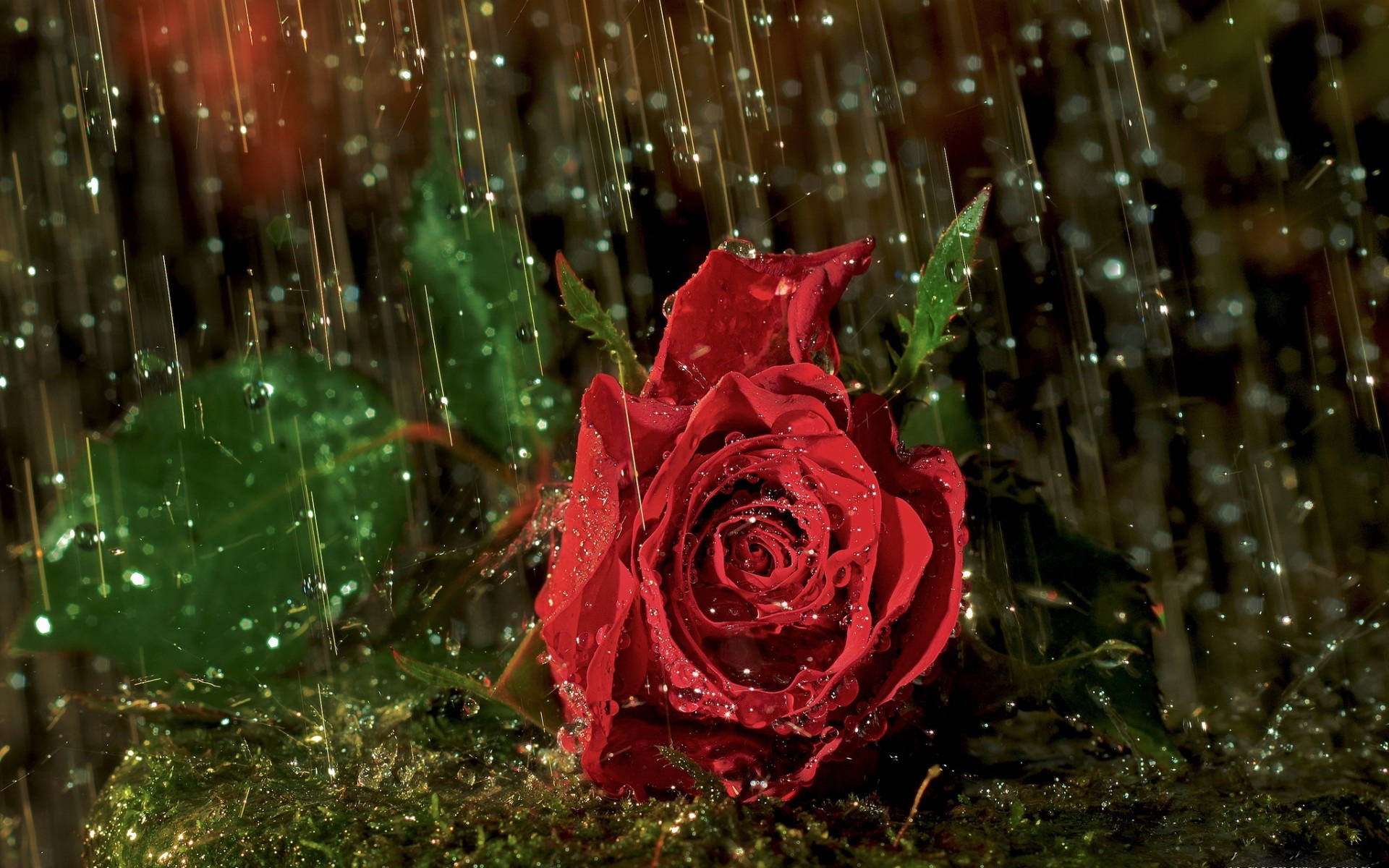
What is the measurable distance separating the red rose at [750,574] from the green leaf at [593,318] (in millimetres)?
30

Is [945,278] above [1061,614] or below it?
above

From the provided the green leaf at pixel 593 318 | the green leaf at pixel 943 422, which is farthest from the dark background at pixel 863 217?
the green leaf at pixel 593 318

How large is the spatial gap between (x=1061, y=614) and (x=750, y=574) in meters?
0.12

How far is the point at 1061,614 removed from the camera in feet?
1.01

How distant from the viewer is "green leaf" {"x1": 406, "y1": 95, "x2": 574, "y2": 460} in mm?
387

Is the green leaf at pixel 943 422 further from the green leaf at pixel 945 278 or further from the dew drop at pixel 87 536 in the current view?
the dew drop at pixel 87 536

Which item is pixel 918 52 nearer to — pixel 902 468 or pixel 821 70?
pixel 821 70

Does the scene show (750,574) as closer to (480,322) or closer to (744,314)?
(744,314)

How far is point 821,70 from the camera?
0.49 metres

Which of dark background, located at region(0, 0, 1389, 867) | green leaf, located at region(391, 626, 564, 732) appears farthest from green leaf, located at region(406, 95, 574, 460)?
green leaf, located at region(391, 626, 564, 732)

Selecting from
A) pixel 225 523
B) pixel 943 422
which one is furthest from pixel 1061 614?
pixel 225 523

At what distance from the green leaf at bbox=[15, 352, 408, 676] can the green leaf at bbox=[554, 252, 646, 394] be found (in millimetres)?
137

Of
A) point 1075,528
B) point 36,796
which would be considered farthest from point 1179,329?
point 36,796

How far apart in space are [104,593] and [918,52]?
44 cm
